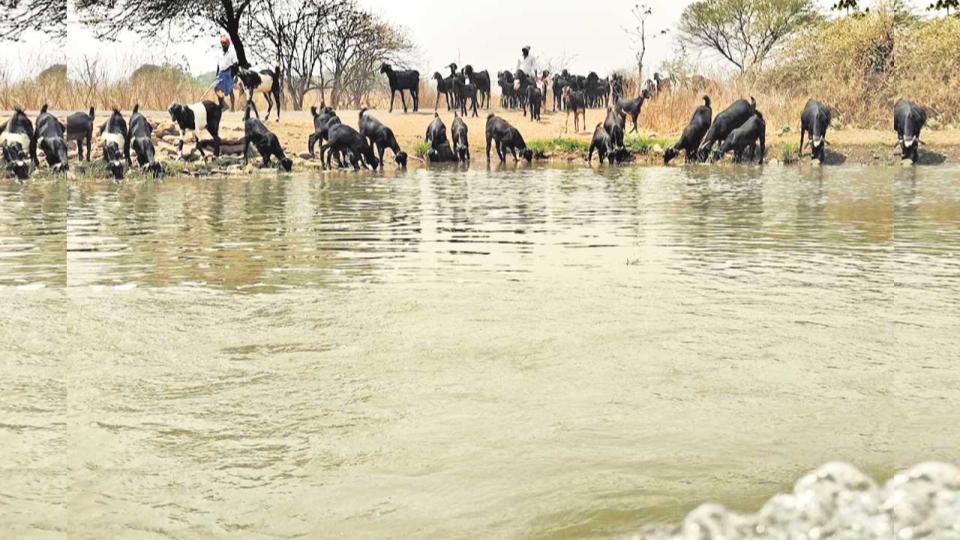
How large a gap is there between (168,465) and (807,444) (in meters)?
1.71

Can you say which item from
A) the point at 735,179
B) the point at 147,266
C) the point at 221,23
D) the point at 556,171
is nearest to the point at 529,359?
the point at 147,266

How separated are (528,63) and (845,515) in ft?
68.9

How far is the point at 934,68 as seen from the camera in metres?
21.9

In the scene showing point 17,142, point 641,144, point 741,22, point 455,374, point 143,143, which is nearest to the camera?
point 455,374

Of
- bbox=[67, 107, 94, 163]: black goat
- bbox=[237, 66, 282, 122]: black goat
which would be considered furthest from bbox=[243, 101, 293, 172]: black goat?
bbox=[67, 107, 94, 163]: black goat

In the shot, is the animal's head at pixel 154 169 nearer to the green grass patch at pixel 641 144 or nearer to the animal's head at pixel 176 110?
the animal's head at pixel 176 110

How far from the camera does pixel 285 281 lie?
21.0 ft

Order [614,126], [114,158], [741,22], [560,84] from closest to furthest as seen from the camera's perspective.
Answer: [114,158] → [614,126] → [560,84] → [741,22]

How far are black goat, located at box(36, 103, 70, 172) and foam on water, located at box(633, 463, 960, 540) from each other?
1382 centimetres

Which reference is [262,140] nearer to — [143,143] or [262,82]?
[143,143]

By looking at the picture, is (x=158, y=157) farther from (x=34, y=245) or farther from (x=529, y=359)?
(x=529, y=359)

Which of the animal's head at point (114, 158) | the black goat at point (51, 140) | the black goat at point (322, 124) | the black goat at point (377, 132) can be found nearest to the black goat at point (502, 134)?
the black goat at point (377, 132)

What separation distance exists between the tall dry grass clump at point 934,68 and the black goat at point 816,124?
10.6ft

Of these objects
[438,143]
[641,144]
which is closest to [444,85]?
[438,143]
